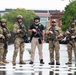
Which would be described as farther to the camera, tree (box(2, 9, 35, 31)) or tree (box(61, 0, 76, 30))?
tree (box(2, 9, 35, 31))

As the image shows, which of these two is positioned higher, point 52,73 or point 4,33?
point 4,33

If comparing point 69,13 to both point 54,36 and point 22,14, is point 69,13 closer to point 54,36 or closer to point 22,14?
point 22,14

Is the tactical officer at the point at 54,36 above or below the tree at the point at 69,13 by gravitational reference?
below

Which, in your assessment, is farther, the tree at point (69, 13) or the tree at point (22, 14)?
the tree at point (22, 14)

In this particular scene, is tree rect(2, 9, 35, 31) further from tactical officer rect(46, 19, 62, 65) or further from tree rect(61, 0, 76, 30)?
tactical officer rect(46, 19, 62, 65)

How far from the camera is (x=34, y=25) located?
17.7 meters

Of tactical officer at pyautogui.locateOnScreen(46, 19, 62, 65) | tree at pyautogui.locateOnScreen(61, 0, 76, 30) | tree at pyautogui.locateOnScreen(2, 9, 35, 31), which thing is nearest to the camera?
tactical officer at pyautogui.locateOnScreen(46, 19, 62, 65)

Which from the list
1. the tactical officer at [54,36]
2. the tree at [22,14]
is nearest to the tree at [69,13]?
the tree at [22,14]

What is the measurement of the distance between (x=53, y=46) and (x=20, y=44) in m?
1.30

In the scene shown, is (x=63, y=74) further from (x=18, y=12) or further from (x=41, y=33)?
(x=18, y=12)

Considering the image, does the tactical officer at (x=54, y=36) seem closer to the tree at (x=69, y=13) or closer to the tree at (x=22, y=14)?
the tree at (x=69, y=13)

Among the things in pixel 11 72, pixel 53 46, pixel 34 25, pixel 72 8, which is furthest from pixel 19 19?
pixel 72 8

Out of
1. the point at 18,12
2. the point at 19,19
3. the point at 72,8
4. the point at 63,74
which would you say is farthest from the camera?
the point at 18,12

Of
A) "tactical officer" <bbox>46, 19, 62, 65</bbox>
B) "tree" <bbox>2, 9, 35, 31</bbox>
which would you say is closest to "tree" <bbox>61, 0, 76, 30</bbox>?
"tree" <bbox>2, 9, 35, 31</bbox>
